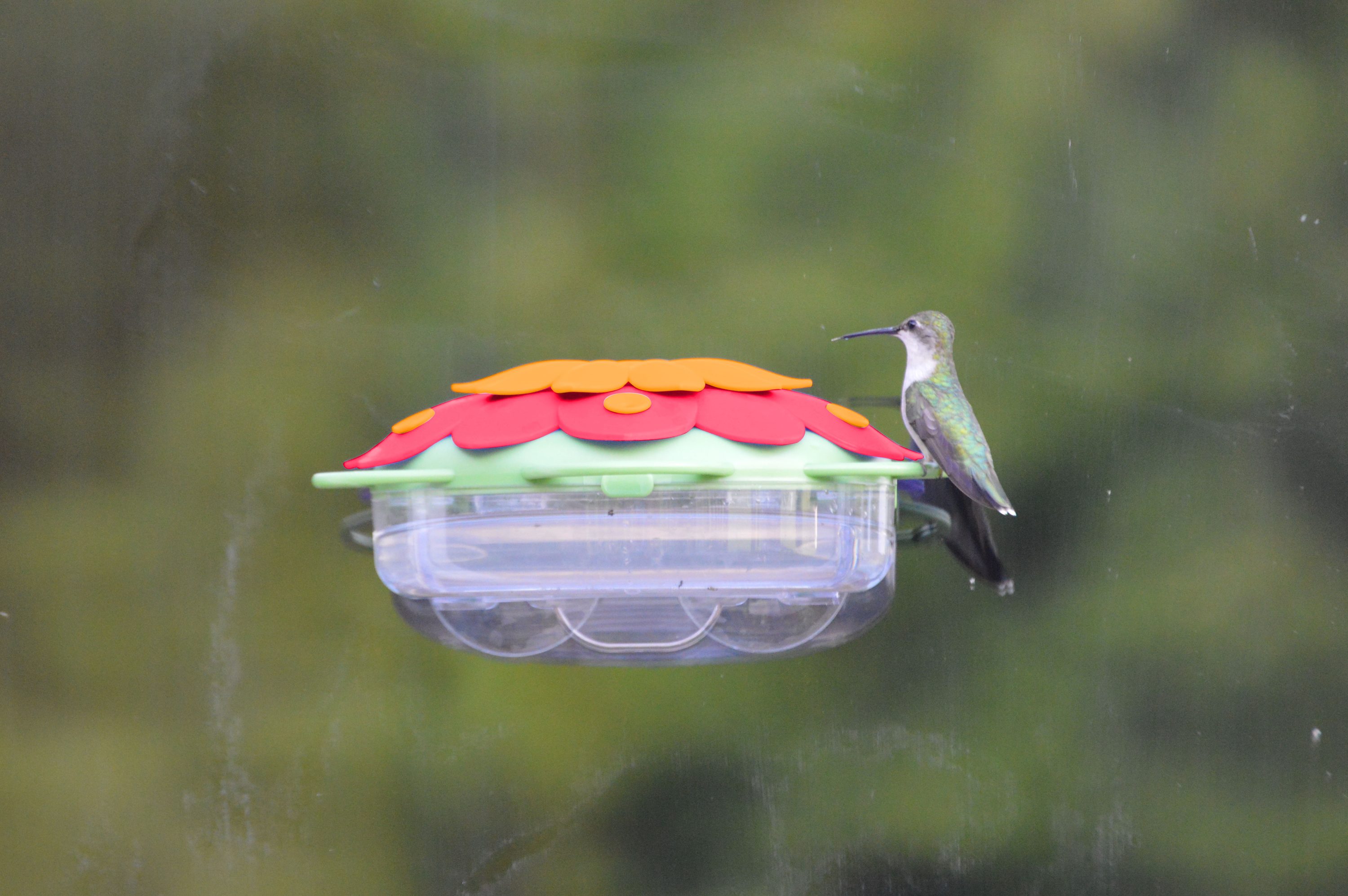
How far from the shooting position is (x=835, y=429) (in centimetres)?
96

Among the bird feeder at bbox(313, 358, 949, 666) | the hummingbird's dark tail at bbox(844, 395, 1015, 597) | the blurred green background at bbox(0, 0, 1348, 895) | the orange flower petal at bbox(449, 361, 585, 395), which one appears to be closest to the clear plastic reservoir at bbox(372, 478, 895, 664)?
the bird feeder at bbox(313, 358, 949, 666)

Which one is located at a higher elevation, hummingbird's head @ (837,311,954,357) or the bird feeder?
hummingbird's head @ (837,311,954,357)

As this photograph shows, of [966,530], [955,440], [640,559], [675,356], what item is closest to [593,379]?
[640,559]

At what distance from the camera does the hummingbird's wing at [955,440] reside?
110 cm

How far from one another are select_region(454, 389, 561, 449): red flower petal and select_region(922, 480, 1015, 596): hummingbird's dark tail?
1.69 feet

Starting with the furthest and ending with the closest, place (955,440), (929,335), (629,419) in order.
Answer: (929,335)
(955,440)
(629,419)

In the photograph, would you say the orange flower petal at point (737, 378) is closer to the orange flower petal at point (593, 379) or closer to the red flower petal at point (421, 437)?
the orange flower petal at point (593, 379)

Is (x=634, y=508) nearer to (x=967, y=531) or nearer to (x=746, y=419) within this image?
(x=746, y=419)

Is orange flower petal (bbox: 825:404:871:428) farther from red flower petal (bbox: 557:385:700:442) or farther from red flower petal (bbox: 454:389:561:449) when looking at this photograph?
red flower petal (bbox: 454:389:561:449)

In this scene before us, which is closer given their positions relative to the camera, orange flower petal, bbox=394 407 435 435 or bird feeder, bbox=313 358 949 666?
bird feeder, bbox=313 358 949 666

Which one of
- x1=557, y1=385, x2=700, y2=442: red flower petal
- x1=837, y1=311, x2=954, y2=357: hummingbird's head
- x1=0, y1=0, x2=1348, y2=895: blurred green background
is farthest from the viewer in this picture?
x1=0, y1=0, x2=1348, y2=895: blurred green background

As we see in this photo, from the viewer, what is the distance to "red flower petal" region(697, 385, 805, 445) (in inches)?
35.1

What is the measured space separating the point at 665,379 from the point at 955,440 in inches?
13.8

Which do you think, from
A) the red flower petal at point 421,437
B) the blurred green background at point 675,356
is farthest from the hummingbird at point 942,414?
the red flower petal at point 421,437
